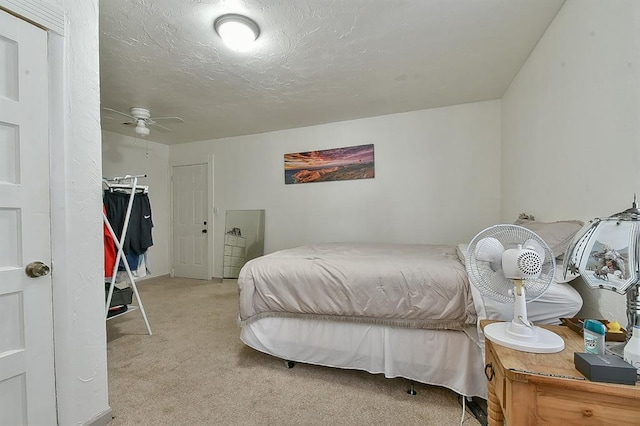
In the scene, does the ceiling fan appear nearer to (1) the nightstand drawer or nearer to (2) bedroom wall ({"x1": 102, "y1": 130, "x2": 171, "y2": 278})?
(2) bedroom wall ({"x1": 102, "y1": 130, "x2": 171, "y2": 278})

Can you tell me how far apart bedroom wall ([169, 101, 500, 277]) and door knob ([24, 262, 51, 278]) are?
3127 millimetres

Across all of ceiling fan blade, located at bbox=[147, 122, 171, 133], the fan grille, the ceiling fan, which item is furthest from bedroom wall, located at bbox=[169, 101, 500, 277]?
the fan grille

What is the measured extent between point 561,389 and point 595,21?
5.60 feet

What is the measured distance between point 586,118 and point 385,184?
2.33 metres

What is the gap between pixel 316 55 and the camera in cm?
224

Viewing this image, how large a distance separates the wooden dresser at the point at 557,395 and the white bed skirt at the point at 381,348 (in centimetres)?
77

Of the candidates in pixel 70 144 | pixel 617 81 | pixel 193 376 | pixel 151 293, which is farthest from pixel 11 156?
pixel 151 293

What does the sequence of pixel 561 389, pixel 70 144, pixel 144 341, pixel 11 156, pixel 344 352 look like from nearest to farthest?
pixel 561 389 → pixel 11 156 → pixel 70 144 → pixel 344 352 → pixel 144 341

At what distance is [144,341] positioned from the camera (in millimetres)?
2480

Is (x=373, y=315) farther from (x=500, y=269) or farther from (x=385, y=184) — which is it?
(x=385, y=184)

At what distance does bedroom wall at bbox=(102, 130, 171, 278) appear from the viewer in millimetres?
4211

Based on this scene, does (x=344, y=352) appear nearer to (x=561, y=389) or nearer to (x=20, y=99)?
(x=561, y=389)

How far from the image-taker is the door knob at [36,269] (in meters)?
1.23

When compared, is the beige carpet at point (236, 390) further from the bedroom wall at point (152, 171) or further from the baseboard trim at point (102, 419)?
the bedroom wall at point (152, 171)
